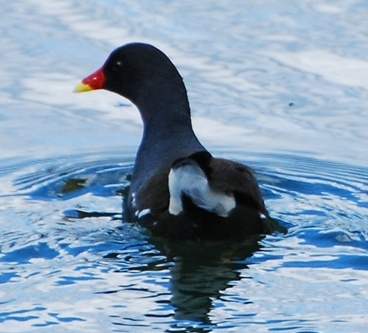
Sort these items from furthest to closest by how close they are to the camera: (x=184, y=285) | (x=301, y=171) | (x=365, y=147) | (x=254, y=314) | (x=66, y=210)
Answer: (x=365, y=147) < (x=301, y=171) < (x=66, y=210) < (x=184, y=285) < (x=254, y=314)

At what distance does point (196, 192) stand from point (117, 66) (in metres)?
2.09

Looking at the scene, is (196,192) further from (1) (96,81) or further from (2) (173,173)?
(1) (96,81)

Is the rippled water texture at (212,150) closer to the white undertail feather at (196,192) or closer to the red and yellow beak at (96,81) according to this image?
the white undertail feather at (196,192)

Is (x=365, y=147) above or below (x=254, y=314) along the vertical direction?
above

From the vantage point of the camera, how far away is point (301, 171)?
8.34m

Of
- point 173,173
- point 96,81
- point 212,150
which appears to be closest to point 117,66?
point 96,81

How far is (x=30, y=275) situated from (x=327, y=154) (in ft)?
9.46

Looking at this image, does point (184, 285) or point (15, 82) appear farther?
point (15, 82)

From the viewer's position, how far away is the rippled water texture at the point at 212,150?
6.11 m

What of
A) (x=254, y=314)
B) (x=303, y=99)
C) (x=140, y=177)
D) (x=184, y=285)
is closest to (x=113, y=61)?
(x=140, y=177)

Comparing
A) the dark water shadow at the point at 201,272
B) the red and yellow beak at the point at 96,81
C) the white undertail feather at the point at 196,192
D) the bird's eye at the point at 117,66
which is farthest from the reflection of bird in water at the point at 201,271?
the red and yellow beak at the point at 96,81

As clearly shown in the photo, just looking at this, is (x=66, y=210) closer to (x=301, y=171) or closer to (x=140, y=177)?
(x=140, y=177)

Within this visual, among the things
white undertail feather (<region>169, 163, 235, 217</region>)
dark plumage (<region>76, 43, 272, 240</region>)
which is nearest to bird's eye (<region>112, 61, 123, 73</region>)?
dark plumage (<region>76, 43, 272, 240</region>)

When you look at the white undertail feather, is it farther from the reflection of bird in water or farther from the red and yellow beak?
the red and yellow beak
